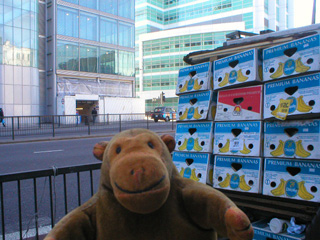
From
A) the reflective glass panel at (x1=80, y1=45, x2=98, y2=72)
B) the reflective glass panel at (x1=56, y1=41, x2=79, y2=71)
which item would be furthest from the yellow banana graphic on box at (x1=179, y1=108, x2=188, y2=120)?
the reflective glass panel at (x1=80, y1=45, x2=98, y2=72)

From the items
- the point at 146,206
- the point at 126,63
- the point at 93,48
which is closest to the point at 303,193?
the point at 146,206

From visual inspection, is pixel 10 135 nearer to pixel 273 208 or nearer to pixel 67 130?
pixel 67 130

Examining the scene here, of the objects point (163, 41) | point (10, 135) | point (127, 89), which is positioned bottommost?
point (10, 135)

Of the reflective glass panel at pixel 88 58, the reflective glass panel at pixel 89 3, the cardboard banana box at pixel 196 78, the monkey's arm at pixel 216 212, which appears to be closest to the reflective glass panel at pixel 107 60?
the reflective glass panel at pixel 88 58

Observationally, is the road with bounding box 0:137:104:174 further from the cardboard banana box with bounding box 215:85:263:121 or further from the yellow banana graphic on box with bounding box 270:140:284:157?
the yellow banana graphic on box with bounding box 270:140:284:157

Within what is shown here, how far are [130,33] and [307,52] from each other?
36581mm

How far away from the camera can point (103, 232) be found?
5.33ft

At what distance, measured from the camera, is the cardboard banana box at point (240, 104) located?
123 inches

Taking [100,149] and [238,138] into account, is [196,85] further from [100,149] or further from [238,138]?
[100,149]

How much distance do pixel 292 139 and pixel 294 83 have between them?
53cm

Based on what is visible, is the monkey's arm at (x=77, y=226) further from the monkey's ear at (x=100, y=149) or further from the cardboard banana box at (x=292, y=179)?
the cardboard banana box at (x=292, y=179)

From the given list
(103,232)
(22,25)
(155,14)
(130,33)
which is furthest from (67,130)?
(155,14)

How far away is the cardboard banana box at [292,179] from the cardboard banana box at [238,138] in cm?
20

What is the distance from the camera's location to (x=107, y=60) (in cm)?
3531
